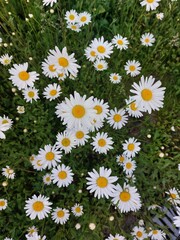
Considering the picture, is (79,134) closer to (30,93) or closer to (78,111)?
(78,111)

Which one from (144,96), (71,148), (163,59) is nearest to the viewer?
(144,96)

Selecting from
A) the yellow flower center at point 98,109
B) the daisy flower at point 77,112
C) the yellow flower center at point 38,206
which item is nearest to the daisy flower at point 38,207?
the yellow flower center at point 38,206

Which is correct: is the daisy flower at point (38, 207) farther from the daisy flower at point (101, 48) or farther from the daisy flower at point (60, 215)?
the daisy flower at point (101, 48)

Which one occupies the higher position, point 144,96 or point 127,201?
point 144,96

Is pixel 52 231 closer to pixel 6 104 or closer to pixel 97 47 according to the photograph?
pixel 6 104

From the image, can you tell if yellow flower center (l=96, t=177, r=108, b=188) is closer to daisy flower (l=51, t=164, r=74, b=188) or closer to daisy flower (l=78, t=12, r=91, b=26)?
daisy flower (l=51, t=164, r=74, b=188)

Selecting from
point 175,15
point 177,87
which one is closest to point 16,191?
point 177,87
